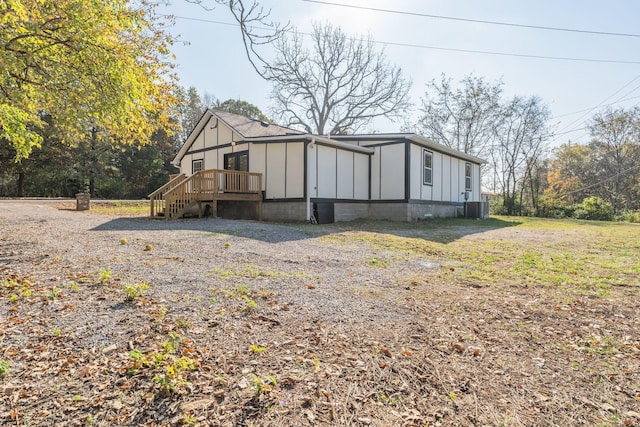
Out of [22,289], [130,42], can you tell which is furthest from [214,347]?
[130,42]

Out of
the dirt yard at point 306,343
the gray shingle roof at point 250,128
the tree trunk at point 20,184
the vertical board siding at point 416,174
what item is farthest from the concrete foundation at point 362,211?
the tree trunk at point 20,184

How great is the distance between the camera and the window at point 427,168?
14528 mm

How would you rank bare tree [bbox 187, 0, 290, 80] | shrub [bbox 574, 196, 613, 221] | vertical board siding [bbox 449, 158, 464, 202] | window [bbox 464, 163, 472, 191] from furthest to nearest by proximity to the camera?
shrub [bbox 574, 196, 613, 221] → window [bbox 464, 163, 472, 191] → vertical board siding [bbox 449, 158, 464, 202] → bare tree [bbox 187, 0, 290, 80]

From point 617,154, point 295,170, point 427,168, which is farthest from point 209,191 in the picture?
point 617,154

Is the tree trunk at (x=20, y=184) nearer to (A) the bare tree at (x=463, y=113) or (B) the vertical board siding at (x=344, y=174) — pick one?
(B) the vertical board siding at (x=344, y=174)

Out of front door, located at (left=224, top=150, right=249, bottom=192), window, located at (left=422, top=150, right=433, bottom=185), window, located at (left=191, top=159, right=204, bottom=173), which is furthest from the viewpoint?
window, located at (left=191, top=159, right=204, bottom=173)

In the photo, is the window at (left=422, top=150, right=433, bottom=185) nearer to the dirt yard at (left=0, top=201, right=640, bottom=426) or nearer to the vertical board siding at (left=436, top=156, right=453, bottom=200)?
the vertical board siding at (left=436, top=156, right=453, bottom=200)

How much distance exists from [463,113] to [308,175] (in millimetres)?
18400

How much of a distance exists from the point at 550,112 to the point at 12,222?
28726 millimetres

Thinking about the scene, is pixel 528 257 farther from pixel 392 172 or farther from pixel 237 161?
pixel 237 161

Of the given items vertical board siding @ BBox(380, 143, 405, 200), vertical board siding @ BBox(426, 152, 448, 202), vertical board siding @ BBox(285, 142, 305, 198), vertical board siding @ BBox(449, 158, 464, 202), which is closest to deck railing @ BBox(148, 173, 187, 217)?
vertical board siding @ BBox(285, 142, 305, 198)

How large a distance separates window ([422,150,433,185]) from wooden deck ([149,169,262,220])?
21.1 feet

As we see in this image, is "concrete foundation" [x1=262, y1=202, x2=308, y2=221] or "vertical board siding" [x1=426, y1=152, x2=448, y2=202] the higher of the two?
"vertical board siding" [x1=426, y1=152, x2=448, y2=202]

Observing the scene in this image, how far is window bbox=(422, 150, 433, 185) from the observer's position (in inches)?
572
